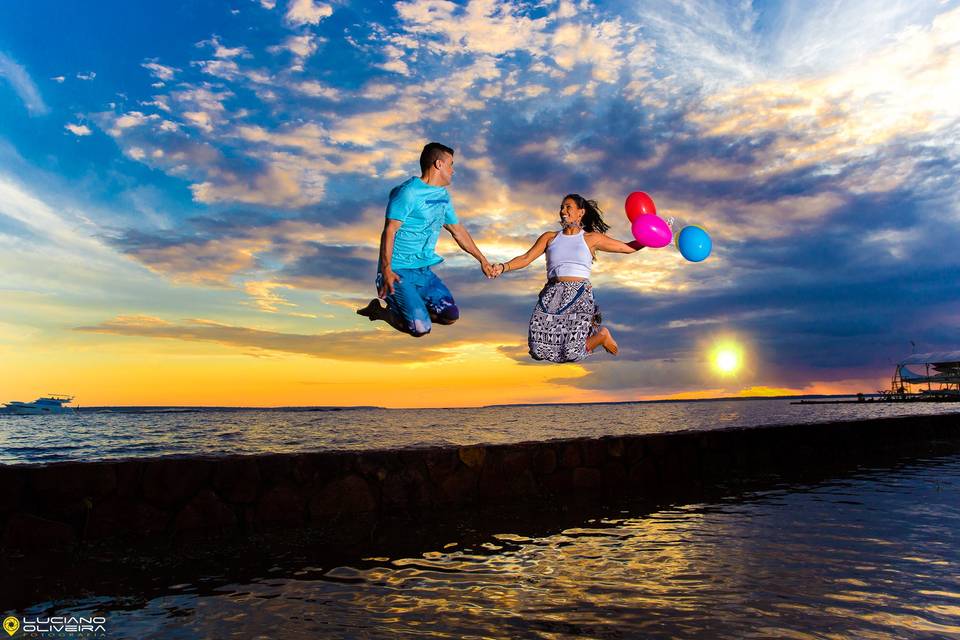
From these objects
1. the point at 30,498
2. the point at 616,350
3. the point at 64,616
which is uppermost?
the point at 616,350

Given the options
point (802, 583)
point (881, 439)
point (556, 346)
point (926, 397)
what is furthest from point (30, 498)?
point (926, 397)

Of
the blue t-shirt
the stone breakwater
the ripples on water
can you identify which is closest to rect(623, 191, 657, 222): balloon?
the blue t-shirt

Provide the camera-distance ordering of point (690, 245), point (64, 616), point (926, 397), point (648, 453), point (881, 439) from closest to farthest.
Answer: point (690, 245), point (64, 616), point (648, 453), point (881, 439), point (926, 397)

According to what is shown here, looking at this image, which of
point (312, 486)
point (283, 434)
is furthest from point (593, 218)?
point (283, 434)

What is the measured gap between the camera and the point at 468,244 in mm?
4258

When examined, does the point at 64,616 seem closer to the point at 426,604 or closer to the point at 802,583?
the point at 426,604

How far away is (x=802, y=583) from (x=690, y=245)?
4617mm

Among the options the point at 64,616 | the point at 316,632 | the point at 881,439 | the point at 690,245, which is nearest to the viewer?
the point at 690,245

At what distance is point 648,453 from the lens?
13.7 metres

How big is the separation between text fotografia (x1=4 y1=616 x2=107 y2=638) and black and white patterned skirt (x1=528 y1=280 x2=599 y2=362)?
4694 millimetres

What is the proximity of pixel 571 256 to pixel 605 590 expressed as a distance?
400cm

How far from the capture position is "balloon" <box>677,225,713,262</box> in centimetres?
411

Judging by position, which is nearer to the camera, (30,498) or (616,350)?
(616,350)

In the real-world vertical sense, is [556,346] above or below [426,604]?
above
